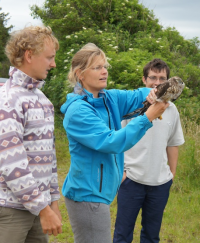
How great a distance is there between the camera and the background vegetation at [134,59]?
509 cm

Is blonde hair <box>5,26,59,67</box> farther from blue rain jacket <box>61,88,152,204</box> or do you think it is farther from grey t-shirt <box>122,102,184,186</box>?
grey t-shirt <box>122,102,184,186</box>

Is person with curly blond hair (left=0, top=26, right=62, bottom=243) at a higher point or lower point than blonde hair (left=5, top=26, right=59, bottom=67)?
lower

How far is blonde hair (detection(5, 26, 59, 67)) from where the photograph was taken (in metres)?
2.29

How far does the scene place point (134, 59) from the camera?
32.3 feet

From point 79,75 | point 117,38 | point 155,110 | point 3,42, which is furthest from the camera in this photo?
point 3,42

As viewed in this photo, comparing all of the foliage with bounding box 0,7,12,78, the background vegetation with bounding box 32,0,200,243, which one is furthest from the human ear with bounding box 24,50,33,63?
the foliage with bounding box 0,7,12,78

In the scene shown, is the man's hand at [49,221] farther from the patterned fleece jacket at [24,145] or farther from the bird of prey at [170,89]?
the bird of prey at [170,89]

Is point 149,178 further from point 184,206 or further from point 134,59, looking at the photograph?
point 134,59

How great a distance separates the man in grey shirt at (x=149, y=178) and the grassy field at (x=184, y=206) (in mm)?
994

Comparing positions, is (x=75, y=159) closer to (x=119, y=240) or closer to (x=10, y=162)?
(x=10, y=162)

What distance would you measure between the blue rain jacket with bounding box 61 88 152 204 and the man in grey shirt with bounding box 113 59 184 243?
68cm

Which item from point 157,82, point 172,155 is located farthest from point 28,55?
point 172,155

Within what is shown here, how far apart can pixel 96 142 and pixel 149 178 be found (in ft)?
3.84

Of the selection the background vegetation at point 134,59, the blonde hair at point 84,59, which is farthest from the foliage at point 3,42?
the blonde hair at point 84,59
